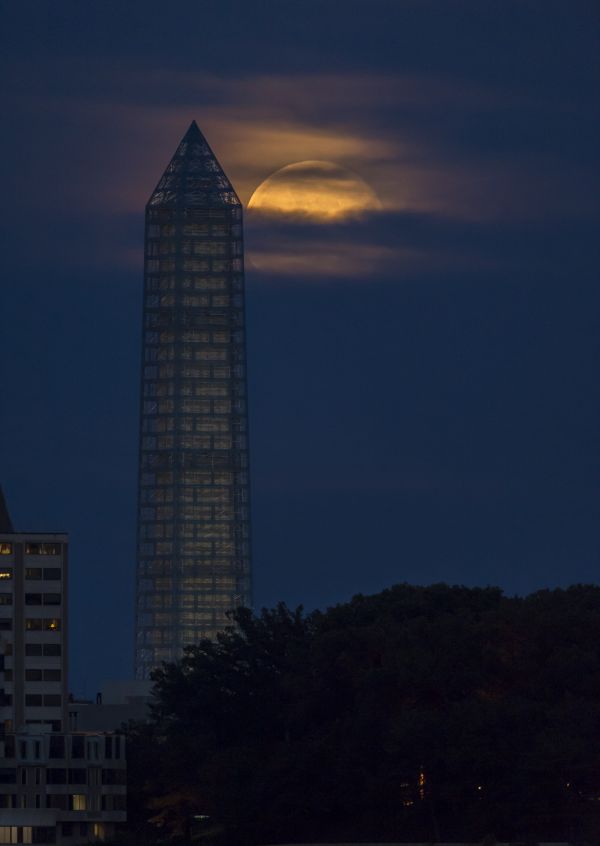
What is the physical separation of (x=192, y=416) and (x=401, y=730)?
10820 cm

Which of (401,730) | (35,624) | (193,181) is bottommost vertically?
(401,730)

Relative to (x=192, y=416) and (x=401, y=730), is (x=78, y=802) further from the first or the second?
(x=192, y=416)

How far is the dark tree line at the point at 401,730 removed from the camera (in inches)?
3214

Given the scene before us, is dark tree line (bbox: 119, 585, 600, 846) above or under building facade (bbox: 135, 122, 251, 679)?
under

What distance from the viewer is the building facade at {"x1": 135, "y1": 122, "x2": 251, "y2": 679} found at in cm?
18588

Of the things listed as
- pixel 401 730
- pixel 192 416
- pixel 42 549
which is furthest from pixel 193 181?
pixel 401 730

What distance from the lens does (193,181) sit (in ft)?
641

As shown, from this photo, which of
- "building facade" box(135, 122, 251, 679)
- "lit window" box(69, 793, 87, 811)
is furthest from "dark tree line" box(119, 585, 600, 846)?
"building facade" box(135, 122, 251, 679)

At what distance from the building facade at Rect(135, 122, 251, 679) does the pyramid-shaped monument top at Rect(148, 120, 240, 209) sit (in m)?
0.14

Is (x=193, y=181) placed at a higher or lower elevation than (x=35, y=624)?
higher

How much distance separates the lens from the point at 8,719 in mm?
134750

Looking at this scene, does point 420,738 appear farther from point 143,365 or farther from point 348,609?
point 143,365

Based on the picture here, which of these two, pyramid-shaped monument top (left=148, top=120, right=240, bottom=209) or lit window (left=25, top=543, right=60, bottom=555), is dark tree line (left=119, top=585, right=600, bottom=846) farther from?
pyramid-shaped monument top (left=148, top=120, right=240, bottom=209)

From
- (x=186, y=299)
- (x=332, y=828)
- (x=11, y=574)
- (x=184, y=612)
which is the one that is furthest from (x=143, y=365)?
(x=332, y=828)
